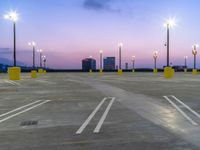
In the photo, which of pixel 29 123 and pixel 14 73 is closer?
pixel 29 123

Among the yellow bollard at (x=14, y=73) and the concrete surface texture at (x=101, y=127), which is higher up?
the yellow bollard at (x=14, y=73)

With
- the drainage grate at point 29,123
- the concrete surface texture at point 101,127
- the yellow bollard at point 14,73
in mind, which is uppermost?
the yellow bollard at point 14,73

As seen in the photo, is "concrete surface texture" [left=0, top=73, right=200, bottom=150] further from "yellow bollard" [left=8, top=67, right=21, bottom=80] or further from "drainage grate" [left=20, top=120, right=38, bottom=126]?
"yellow bollard" [left=8, top=67, right=21, bottom=80]

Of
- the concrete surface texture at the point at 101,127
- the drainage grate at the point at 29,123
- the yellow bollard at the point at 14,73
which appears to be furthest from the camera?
the yellow bollard at the point at 14,73

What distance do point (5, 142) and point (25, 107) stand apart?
6617 mm

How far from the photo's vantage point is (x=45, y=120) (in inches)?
434

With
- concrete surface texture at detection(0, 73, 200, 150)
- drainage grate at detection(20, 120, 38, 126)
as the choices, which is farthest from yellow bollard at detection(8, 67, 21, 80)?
drainage grate at detection(20, 120, 38, 126)

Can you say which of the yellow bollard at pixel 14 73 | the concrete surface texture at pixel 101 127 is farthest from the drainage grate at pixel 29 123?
the yellow bollard at pixel 14 73

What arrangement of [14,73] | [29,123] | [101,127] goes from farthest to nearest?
1. [14,73]
2. [29,123]
3. [101,127]

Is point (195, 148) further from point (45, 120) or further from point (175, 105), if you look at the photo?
point (175, 105)

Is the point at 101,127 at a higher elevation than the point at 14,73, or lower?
lower

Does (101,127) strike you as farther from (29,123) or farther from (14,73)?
(14,73)

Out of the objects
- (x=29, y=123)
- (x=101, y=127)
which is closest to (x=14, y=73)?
(x=29, y=123)

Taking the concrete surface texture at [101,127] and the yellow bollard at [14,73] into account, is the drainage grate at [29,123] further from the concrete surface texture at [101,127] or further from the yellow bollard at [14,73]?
the yellow bollard at [14,73]
